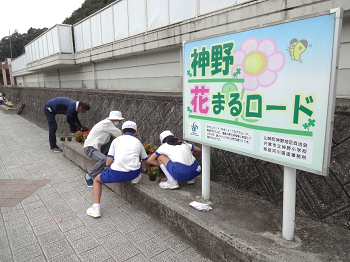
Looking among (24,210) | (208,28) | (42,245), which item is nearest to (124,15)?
(208,28)

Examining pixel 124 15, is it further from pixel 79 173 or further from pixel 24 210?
pixel 24 210

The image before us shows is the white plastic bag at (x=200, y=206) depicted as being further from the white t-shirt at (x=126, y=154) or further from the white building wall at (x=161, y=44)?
the white building wall at (x=161, y=44)

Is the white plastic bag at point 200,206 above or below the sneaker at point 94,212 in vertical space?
above

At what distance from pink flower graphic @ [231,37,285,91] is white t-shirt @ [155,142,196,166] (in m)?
1.62

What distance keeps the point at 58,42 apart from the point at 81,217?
441 inches

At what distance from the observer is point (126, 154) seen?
12.9 ft

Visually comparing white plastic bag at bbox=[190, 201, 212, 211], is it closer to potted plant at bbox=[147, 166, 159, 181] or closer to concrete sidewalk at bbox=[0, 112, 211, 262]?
concrete sidewalk at bbox=[0, 112, 211, 262]

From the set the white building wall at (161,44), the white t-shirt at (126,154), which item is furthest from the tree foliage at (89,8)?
the white t-shirt at (126,154)

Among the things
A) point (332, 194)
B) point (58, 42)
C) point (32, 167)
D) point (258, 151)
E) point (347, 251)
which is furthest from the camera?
point (58, 42)

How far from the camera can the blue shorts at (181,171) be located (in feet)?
12.7

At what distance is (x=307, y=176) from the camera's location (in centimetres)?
312

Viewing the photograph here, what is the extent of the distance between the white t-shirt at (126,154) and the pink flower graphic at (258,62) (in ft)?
6.65

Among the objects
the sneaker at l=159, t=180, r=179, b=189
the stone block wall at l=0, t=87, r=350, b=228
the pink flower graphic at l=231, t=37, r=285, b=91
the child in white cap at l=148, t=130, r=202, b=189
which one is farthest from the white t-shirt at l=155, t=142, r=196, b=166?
the pink flower graphic at l=231, t=37, r=285, b=91

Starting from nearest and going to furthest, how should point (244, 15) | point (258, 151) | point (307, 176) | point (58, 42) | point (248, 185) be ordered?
point (258, 151) → point (307, 176) → point (248, 185) → point (244, 15) → point (58, 42)
